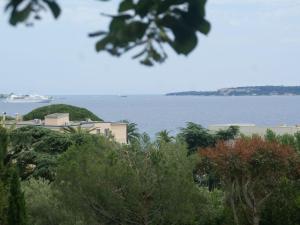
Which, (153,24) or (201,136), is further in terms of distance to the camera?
(201,136)

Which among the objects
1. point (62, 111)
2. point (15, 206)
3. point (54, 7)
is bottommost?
point (15, 206)

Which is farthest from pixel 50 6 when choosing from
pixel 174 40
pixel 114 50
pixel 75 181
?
pixel 75 181

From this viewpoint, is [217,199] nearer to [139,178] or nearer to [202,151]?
[202,151]

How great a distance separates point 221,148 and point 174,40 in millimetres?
17374

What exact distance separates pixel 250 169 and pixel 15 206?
7.00 m

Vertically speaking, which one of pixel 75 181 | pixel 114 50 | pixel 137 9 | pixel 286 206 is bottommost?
pixel 286 206

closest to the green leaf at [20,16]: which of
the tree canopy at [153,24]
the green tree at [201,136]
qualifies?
the tree canopy at [153,24]

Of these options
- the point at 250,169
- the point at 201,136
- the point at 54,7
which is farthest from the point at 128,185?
the point at 201,136

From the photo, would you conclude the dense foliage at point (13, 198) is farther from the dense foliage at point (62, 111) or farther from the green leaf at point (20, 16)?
the dense foliage at point (62, 111)

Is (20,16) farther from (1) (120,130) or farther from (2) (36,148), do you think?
(1) (120,130)

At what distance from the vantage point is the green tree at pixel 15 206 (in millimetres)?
15086

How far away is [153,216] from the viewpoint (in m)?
16.0

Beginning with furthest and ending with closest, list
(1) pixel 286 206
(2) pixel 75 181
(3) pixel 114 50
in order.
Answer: (1) pixel 286 206 < (2) pixel 75 181 < (3) pixel 114 50

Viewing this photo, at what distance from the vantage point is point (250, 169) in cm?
1875
